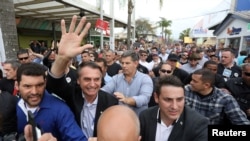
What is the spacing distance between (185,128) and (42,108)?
126cm

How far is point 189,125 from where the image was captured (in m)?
2.00

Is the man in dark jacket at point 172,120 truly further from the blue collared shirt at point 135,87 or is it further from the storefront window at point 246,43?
the storefront window at point 246,43

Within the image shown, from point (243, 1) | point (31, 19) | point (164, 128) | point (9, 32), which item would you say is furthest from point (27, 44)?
point (164, 128)

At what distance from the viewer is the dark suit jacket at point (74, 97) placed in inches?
79.8

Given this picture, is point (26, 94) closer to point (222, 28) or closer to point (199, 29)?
point (222, 28)

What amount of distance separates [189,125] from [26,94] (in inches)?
57.6

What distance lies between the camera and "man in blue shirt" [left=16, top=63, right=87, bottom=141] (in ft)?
6.14

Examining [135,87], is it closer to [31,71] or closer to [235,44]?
[31,71]

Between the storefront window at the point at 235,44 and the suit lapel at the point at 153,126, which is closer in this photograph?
the suit lapel at the point at 153,126

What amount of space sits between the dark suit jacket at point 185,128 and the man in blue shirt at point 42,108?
1.97 ft

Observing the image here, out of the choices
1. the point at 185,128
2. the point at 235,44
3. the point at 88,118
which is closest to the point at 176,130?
the point at 185,128

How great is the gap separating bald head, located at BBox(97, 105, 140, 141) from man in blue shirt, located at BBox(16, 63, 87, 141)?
95cm

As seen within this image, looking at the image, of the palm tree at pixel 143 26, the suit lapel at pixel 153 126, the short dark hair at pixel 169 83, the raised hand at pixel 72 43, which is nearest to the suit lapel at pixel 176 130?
the suit lapel at pixel 153 126

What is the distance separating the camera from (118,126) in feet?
3.11
